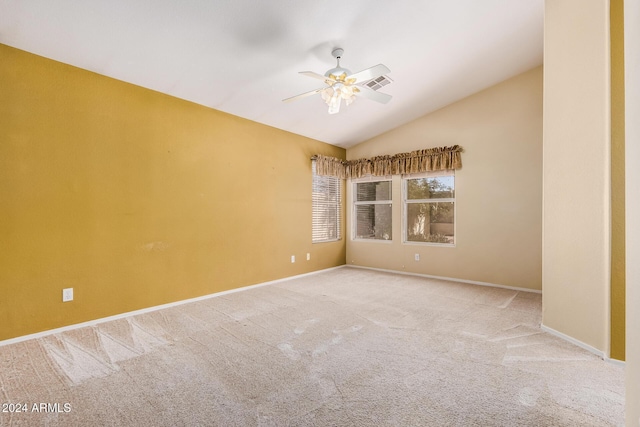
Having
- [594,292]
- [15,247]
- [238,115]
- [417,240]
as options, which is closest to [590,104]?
[594,292]

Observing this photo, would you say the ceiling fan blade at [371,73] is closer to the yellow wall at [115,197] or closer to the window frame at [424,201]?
the yellow wall at [115,197]

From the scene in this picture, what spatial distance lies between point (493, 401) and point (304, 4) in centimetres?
331

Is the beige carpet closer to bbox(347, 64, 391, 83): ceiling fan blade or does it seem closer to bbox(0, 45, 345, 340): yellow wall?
bbox(0, 45, 345, 340): yellow wall

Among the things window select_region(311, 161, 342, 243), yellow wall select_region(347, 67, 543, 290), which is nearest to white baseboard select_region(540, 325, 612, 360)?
yellow wall select_region(347, 67, 543, 290)

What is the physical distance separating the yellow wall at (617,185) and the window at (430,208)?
9.41ft

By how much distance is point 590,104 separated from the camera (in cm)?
257

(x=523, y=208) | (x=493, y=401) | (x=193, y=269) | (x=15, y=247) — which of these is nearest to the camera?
(x=493, y=401)

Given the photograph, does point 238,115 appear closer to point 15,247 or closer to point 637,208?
point 15,247

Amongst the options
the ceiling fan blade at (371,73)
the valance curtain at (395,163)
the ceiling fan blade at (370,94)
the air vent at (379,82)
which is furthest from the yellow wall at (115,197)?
the ceiling fan blade at (371,73)

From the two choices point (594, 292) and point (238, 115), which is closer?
point (594, 292)

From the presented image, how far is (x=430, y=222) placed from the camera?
557cm

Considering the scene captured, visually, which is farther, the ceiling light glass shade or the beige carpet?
the ceiling light glass shade

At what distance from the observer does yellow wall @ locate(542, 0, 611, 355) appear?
245 cm

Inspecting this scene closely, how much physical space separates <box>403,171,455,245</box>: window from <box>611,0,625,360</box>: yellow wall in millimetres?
2869
